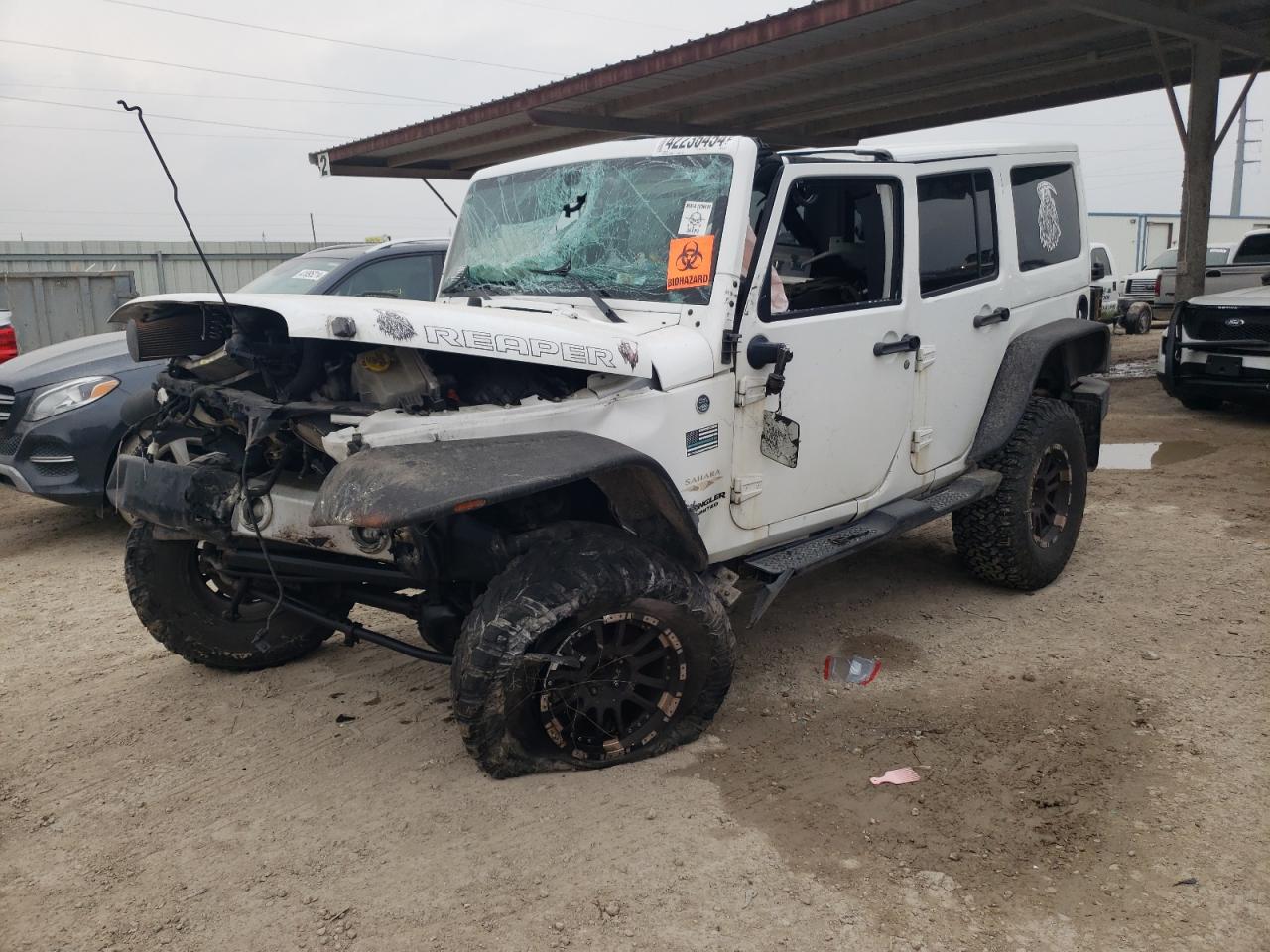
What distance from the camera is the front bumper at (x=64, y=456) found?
19.4 feet

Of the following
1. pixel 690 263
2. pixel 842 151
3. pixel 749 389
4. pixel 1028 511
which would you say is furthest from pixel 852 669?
pixel 842 151

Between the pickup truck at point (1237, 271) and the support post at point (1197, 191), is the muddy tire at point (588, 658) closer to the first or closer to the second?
the pickup truck at point (1237, 271)

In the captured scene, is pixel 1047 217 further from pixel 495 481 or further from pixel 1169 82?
pixel 1169 82

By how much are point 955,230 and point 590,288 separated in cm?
178

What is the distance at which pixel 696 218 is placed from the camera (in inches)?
137

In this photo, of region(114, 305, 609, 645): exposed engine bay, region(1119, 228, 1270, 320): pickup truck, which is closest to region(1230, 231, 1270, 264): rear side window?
region(1119, 228, 1270, 320): pickup truck

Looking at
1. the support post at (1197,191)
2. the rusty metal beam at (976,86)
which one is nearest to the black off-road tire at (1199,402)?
the support post at (1197,191)

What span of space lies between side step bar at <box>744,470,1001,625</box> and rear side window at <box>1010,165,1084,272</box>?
3.83ft

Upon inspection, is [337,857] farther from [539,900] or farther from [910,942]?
[910,942]

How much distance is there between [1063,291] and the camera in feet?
17.1

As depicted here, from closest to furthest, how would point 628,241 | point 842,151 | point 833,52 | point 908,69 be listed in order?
point 628,241
point 842,151
point 833,52
point 908,69

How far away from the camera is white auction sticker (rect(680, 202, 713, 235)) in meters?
3.45

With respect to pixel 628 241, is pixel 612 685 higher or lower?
Result: lower

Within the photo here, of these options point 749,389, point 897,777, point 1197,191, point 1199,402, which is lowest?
point 897,777
